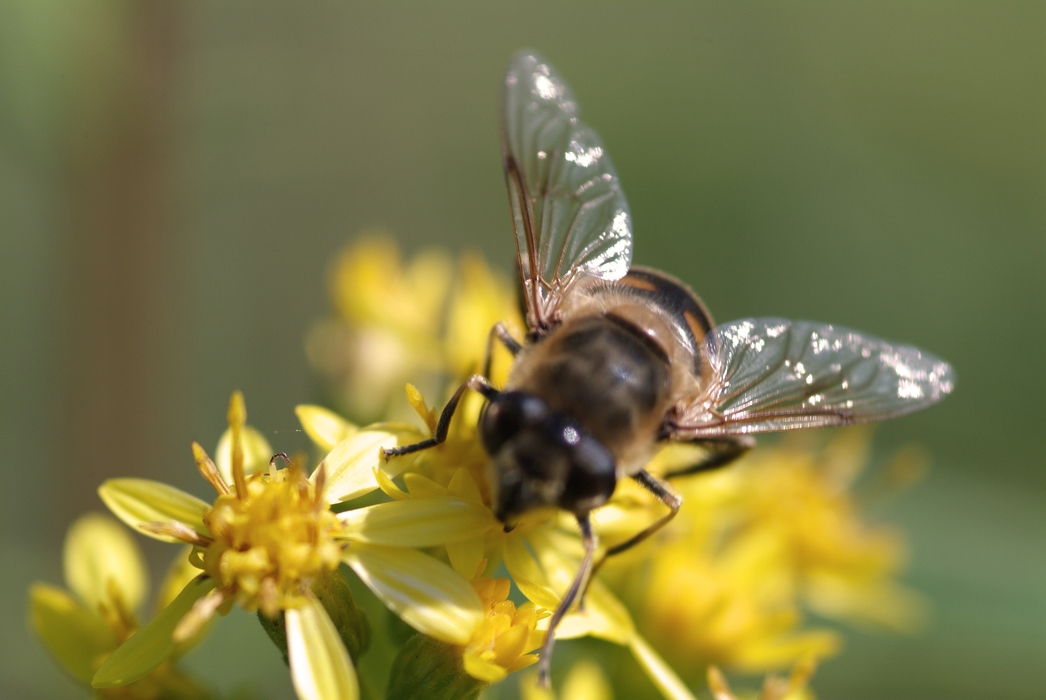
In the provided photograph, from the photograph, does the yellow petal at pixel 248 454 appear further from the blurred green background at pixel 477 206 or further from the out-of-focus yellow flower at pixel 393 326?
the out-of-focus yellow flower at pixel 393 326

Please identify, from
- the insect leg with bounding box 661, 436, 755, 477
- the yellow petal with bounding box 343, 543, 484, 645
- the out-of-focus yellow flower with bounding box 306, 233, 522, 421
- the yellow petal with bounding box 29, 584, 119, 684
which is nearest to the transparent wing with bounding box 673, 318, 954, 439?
the insect leg with bounding box 661, 436, 755, 477

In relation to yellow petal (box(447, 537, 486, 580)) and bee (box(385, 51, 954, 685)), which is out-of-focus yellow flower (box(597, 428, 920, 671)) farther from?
yellow petal (box(447, 537, 486, 580))

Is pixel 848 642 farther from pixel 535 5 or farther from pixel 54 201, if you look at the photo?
pixel 535 5

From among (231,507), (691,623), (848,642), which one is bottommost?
(848,642)

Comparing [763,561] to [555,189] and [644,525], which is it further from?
[555,189]

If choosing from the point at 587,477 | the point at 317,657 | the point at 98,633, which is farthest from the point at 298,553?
the point at 98,633

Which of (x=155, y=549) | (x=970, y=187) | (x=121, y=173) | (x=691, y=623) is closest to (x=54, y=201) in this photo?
(x=121, y=173)
